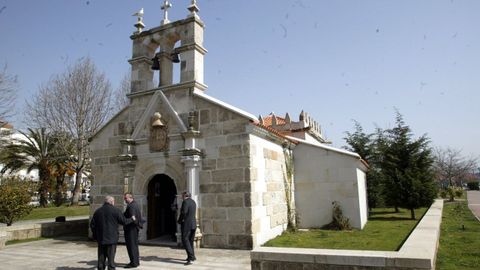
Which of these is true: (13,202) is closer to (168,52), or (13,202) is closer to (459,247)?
(168,52)

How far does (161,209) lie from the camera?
37.3ft

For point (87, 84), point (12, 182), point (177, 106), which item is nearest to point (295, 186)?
point (177, 106)

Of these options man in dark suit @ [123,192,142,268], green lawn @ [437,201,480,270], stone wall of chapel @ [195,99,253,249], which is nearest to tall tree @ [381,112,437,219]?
green lawn @ [437,201,480,270]

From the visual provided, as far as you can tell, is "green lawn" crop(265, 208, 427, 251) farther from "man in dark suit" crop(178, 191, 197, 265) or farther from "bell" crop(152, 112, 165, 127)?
"bell" crop(152, 112, 165, 127)

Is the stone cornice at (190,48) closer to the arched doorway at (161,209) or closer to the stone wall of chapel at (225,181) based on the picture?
the stone wall of chapel at (225,181)

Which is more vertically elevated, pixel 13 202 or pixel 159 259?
pixel 13 202

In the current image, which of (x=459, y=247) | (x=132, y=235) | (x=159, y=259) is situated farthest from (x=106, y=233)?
(x=459, y=247)

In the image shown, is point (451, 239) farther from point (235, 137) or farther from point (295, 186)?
point (235, 137)

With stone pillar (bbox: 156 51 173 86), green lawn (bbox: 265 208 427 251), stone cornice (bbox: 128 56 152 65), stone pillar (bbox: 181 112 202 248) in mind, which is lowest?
green lawn (bbox: 265 208 427 251)

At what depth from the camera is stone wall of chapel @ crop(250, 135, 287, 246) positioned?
9.17 metres

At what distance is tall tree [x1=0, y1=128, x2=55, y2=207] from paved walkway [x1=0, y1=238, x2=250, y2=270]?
18870 millimetres

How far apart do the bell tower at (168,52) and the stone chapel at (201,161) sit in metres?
0.03

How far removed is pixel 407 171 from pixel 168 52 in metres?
11.6

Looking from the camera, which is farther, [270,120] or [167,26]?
[270,120]
